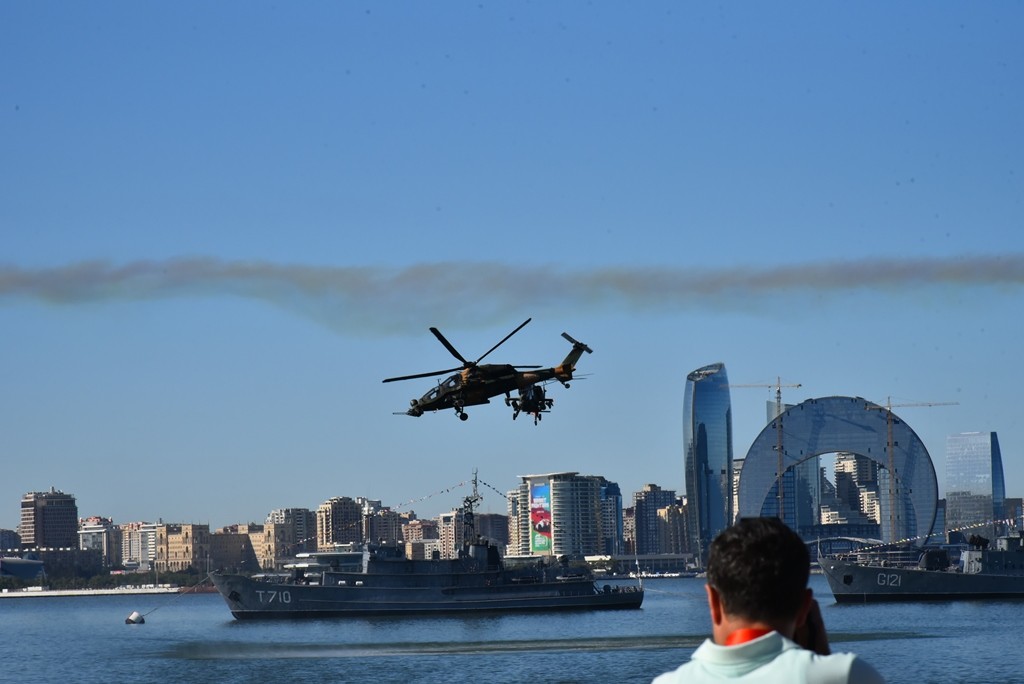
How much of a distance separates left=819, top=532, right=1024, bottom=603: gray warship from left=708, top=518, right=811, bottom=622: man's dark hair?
4252 inches

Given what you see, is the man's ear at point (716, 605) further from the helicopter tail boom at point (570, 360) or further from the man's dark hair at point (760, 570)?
the helicopter tail boom at point (570, 360)

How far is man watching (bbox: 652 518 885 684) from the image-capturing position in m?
4.79

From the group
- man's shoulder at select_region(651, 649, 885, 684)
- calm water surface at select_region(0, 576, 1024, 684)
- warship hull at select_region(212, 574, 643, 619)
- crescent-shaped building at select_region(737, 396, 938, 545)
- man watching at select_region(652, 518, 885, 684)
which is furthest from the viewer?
crescent-shaped building at select_region(737, 396, 938, 545)

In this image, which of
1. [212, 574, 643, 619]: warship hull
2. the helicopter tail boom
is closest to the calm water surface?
[212, 574, 643, 619]: warship hull

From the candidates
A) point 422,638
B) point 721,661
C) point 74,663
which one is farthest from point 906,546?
point 721,661

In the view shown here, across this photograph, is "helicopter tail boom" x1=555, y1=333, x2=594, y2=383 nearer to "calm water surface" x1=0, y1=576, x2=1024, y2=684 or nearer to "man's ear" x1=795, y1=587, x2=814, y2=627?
"calm water surface" x1=0, y1=576, x2=1024, y2=684

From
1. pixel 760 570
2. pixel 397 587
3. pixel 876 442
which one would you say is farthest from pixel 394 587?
pixel 876 442

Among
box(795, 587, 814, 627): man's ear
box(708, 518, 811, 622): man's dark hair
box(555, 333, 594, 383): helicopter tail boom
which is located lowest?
box(795, 587, 814, 627): man's ear

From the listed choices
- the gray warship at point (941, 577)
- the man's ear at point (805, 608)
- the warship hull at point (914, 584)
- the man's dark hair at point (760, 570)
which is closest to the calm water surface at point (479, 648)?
the warship hull at point (914, 584)

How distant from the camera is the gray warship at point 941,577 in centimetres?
10738

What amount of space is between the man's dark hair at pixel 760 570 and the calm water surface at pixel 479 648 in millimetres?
49312

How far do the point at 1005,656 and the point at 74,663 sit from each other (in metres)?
42.5

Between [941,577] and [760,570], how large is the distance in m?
109

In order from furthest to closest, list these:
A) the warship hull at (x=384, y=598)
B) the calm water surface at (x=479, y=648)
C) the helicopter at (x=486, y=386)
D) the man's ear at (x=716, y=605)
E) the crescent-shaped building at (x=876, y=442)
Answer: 1. the crescent-shaped building at (x=876, y=442)
2. the warship hull at (x=384, y=598)
3. the calm water surface at (x=479, y=648)
4. the helicopter at (x=486, y=386)
5. the man's ear at (x=716, y=605)
